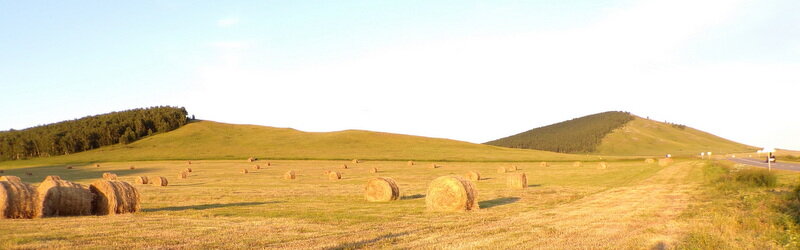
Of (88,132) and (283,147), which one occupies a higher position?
(88,132)

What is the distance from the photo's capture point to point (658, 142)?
582ft

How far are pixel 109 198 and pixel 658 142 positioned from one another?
181 meters

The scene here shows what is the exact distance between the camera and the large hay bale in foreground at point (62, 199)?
58.3 ft

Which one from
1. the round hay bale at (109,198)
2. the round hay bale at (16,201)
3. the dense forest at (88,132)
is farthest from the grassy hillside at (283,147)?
the round hay bale at (16,201)

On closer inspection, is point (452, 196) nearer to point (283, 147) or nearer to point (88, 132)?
point (283, 147)

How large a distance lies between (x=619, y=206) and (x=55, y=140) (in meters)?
99.4

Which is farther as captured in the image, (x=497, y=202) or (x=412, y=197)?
(x=412, y=197)

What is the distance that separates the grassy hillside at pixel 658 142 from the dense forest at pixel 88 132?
119 metres

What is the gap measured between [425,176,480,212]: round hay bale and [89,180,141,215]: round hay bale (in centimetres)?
1023

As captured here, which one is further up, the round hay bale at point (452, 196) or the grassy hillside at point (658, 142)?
the grassy hillside at point (658, 142)

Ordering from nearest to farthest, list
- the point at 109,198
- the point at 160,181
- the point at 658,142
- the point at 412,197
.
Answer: the point at 109,198, the point at 412,197, the point at 160,181, the point at 658,142

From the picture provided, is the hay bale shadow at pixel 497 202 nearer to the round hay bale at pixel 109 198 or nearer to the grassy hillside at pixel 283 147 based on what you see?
the round hay bale at pixel 109 198

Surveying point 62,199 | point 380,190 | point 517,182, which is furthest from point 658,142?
point 62,199

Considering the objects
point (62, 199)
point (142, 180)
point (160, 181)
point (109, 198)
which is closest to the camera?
point (62, 199)
